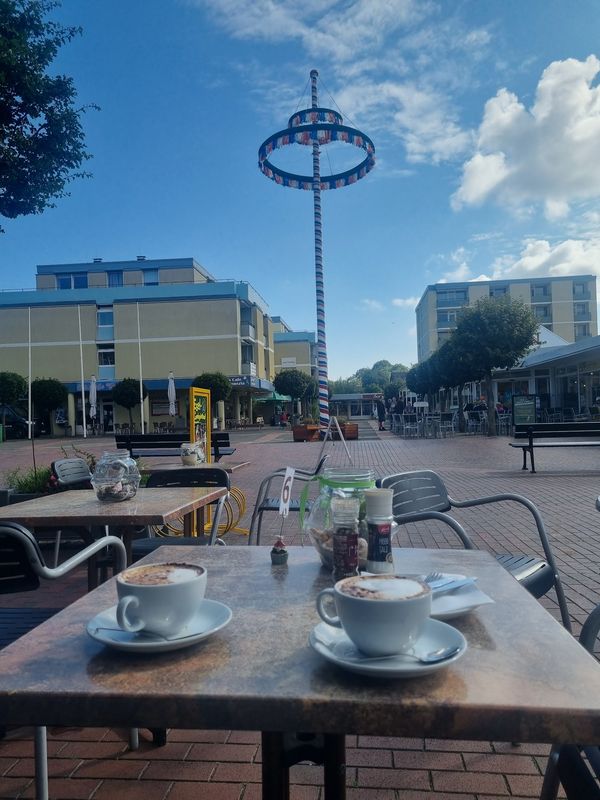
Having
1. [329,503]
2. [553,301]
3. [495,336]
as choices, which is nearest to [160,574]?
[329,503]

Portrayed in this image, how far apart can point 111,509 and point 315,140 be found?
23.2 metres

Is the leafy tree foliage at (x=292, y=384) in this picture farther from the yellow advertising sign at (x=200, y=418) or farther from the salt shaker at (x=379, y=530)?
the salt shaker at (x=379, y=530)

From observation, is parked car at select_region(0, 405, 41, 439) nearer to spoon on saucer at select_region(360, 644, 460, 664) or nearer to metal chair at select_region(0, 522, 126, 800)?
metal chair at select_region(0, 522, 126, 800)

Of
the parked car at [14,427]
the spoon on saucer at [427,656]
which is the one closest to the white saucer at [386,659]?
the spoon on saucer at [427,656]

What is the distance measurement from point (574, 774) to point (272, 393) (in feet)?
167

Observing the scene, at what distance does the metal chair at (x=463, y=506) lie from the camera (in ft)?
8.51

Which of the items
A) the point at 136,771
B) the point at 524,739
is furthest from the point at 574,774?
the point at 136,771

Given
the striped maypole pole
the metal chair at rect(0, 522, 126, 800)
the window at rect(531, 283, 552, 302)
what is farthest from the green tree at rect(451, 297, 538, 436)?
the window at rect(531, 283, 552, 302)

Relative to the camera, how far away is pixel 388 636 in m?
0.99

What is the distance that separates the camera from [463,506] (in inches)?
119

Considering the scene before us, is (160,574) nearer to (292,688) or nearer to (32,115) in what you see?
(292,688)

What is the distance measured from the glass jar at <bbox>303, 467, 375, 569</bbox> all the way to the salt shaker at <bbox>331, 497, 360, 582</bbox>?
0.07 m

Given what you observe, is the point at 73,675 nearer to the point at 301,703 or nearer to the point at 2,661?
the point at 2,661

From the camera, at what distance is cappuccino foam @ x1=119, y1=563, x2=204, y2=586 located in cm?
115
